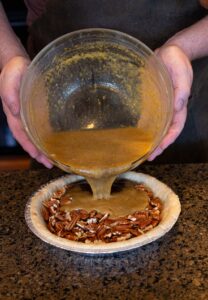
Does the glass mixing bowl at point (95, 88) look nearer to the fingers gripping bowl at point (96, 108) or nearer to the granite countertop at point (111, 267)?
the fingers gripping bowl at point (96, 108)

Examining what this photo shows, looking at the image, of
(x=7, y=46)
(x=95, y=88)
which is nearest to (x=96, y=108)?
(x=95, y=88)

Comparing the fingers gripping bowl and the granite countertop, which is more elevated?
the fingers gripping bowl

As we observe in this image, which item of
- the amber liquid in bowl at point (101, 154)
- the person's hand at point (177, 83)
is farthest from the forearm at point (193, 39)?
the amber liquid in bowl at point (101, 154)

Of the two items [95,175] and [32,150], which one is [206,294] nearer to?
[95,175]

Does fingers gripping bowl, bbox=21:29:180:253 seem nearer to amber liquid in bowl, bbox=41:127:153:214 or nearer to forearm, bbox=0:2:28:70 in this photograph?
amber liquid in bowl, bbox=41:127:153:214

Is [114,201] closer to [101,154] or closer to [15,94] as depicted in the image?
[101,154]

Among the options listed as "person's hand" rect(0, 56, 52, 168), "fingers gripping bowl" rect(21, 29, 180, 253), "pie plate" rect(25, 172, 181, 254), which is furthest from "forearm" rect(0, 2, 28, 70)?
"pie plate" rect(25, 172, 181, 254)

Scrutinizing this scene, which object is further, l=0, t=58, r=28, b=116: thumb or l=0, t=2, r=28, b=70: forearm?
l=0, t=2, r=28, b=70: forearm
